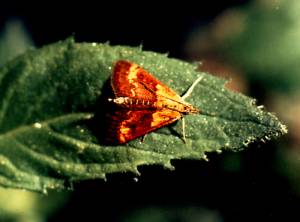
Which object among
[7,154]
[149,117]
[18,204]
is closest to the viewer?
[7,154]

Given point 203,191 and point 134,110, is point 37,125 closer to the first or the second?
point 134,110

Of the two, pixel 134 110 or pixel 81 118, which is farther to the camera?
pixel 134 110

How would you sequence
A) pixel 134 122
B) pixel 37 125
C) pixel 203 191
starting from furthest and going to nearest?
pixel 203 191 < pixel 134 122 < pixel 37 125

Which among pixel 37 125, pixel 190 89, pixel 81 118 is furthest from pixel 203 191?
pixel 37 125

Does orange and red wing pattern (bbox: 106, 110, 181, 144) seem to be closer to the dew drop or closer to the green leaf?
the green leaf

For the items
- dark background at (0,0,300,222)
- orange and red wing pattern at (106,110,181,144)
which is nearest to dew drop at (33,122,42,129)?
orange and red wing pattern at (106,110,181,144)

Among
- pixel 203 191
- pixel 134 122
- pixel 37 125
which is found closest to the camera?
pixel 37 125

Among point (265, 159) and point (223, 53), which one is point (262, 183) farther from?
point (223, 53)

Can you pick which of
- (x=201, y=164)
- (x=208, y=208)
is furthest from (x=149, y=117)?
(x=208, y=208)

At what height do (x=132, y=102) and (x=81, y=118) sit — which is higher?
(x=132, y=102)
